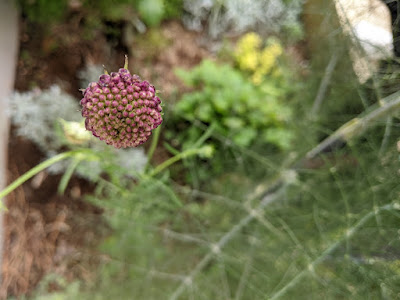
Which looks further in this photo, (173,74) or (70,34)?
(173,74)

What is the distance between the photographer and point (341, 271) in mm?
990

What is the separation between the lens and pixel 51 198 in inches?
55.6

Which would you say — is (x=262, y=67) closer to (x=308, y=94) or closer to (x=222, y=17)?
(x=222, y=17)

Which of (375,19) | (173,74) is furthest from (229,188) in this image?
(375,19)

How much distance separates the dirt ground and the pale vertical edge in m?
0.02

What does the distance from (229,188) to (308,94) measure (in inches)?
15.6

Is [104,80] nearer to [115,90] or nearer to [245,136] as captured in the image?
[115,90]


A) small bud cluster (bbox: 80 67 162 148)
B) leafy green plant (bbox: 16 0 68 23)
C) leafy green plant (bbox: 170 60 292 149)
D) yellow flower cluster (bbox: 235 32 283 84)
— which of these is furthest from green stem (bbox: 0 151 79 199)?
yellow flower cluster (bbox: 235 32 283 84)

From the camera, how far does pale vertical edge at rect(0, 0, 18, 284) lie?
1319 millimetres

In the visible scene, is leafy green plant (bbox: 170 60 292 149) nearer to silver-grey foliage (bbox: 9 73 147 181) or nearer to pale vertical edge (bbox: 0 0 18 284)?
silver-grey foliage (bbox: 9 73 147 181)

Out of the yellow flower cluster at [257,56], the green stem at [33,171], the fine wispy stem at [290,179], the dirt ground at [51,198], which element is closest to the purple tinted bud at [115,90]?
the green stem at [33,171]

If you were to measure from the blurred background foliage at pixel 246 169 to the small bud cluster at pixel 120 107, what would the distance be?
308mm

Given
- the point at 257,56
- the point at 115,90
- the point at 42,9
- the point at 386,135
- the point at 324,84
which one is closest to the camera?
the point at 115,90

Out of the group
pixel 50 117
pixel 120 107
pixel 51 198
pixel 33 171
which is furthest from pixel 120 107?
pixel 51 198
